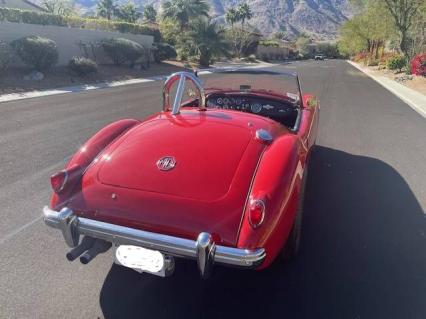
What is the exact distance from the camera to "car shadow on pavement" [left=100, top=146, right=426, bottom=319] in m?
2.64

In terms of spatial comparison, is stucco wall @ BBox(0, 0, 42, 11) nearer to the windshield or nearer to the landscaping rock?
the landscaping rock

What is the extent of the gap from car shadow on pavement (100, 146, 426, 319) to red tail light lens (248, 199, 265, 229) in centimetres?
63

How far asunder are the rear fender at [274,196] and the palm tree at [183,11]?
35949 millimetres

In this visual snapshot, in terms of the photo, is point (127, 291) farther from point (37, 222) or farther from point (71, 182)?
point (37, 222)

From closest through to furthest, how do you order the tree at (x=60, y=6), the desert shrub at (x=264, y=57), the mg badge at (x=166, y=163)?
the mg badge at (x=166, y=163) < the tree at (x=60, y=6) < the desert shrub at (x=264, y=57)

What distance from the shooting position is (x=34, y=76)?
15164 mm

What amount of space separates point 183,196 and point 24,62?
16.1 meters

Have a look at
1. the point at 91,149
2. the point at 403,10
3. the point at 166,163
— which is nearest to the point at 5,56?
the point at 91,149

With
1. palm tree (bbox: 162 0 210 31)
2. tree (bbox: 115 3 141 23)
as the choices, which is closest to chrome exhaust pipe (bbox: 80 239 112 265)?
palm tree (bbox: 162 0 210 31)

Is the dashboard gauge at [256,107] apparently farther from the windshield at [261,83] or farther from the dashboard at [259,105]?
the windshield at [261,83]

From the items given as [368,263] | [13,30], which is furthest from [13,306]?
[13,30]

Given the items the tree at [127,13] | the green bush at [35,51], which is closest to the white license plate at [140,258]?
the green bush at [35,51]

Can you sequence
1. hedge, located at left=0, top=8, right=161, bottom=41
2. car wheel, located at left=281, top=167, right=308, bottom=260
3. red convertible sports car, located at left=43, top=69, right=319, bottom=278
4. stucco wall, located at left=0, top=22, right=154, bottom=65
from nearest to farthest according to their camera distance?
red convertible sports car, located at left=43, top=69, right=319, bottom=278 < car wheel, located at left=281, top=167, right=308, bottom=260 < stucco wall, located at left=0, top=22, right=154, bottom=65 < hedge, located at left=0, top=8, right=161, bottom=41

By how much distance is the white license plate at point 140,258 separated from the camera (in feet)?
8.12
